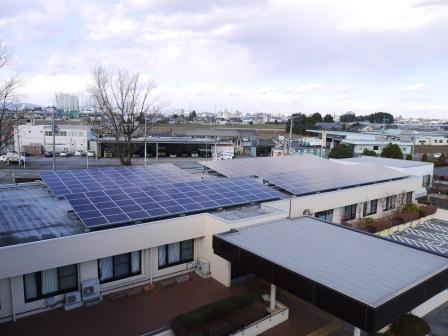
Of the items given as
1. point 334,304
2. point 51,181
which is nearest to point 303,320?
point 334,304

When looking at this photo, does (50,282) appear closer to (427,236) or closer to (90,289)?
(90,289)

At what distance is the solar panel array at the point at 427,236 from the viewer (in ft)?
75.8

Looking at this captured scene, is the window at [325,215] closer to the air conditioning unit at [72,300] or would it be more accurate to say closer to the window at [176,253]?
the window at [176,253]

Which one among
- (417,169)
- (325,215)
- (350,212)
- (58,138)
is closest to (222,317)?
(325,215)

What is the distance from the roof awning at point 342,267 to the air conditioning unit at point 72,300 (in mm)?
5559

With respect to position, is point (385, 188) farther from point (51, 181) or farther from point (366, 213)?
point (51, 181)

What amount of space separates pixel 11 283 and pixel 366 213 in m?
22.8

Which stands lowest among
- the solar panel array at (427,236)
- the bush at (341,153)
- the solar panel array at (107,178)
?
the solar panel array at (427,236)

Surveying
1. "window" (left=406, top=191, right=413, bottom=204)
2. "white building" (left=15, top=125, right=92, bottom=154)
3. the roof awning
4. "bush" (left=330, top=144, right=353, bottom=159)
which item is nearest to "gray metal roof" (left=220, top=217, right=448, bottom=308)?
the roof awning

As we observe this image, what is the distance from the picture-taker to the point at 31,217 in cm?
1587

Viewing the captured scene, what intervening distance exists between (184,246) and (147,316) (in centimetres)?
416

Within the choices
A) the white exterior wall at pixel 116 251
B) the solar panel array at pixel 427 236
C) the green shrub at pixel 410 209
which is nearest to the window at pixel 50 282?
the white exterior wall at pixel 116 251

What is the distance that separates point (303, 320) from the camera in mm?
13906

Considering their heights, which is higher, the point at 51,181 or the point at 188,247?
the point at 51,181
